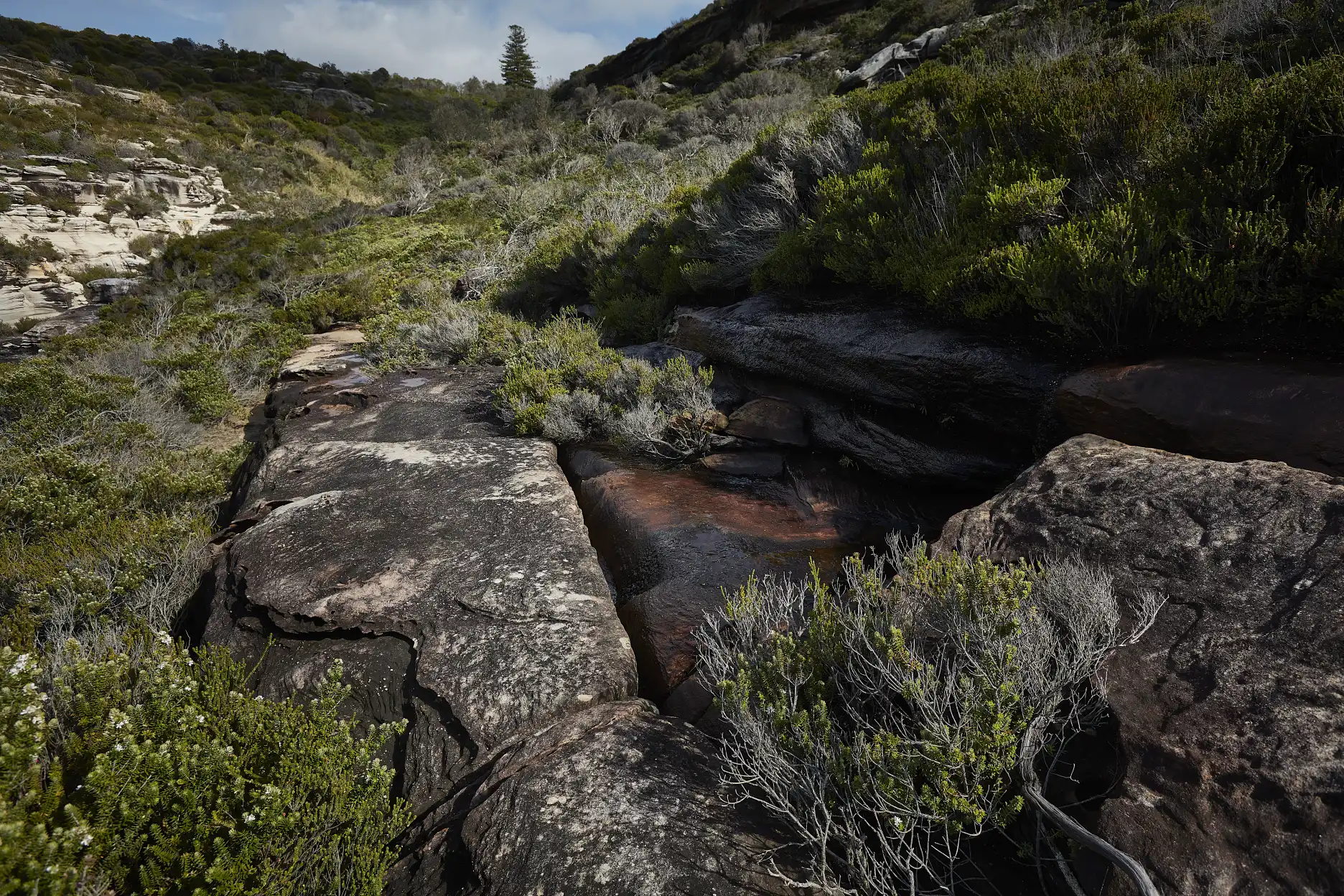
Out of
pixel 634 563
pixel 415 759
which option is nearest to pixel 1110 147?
pixel 634 563

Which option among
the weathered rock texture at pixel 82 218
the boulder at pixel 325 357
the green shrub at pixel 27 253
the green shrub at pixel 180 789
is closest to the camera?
the green shrub at pixel 180 789

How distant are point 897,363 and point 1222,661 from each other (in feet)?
9.09

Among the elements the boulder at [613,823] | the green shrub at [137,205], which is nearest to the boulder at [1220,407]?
the boulder at [613,823]

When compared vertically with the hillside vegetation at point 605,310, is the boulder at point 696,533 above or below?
below

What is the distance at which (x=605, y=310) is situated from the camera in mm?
8453

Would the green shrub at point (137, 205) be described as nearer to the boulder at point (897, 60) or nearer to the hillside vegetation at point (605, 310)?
the hillside vegetation at point (605, 310)

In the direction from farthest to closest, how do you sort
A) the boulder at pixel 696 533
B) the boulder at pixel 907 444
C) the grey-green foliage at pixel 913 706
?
the boulder at pixel 907 444 < the boulder at pixel 696 533 < the grey-green foliage at pixel 913 706

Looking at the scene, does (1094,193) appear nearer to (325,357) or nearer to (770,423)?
(770,423)

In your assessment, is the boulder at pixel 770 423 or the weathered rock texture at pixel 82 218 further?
the weathered rock texture at pixel 82 218

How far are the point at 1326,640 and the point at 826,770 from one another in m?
1.59

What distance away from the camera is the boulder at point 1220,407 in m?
2.63

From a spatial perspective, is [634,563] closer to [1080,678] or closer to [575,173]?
[1080,678]

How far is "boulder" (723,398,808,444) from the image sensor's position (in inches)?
194

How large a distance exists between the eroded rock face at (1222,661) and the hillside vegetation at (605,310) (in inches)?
51.1
